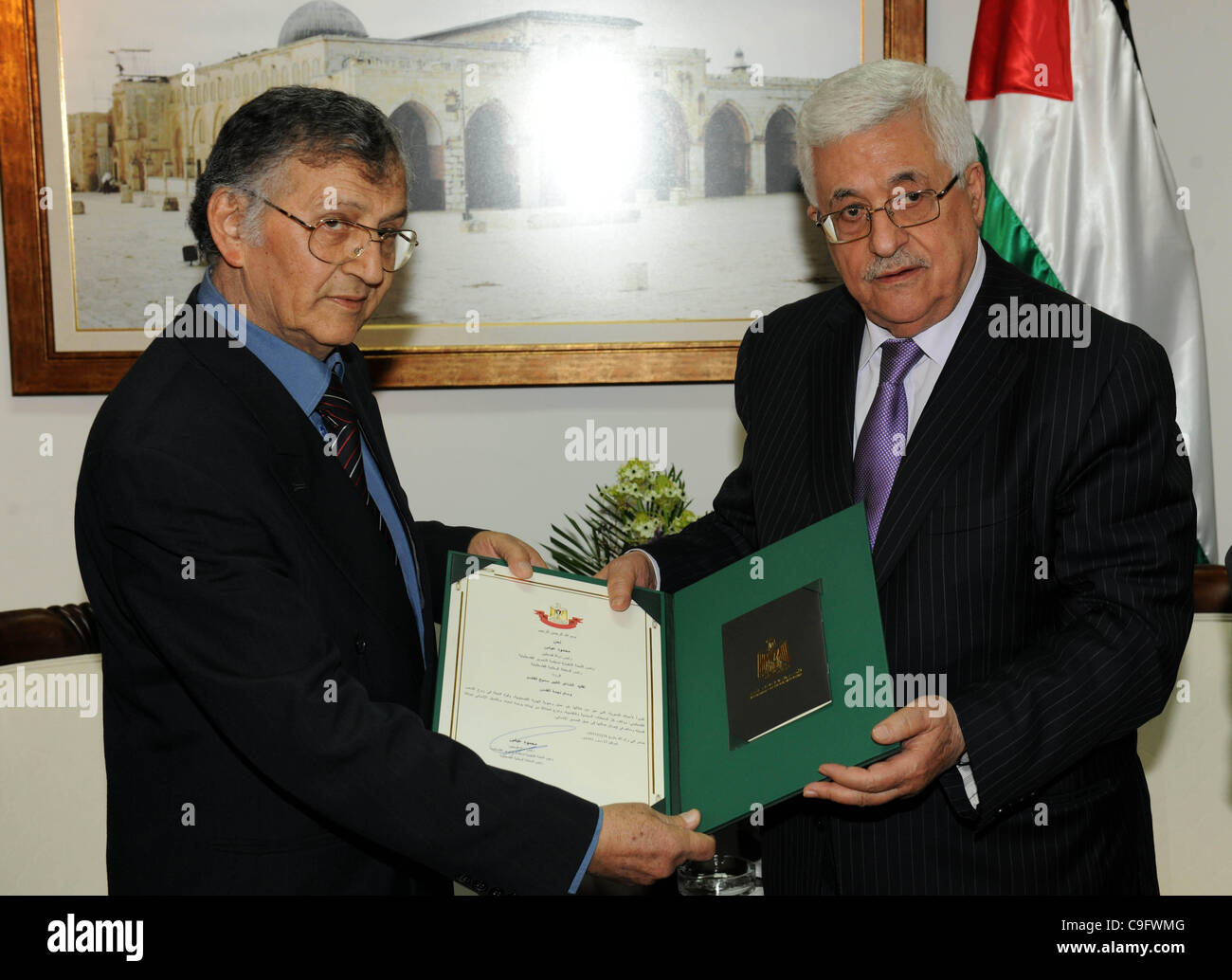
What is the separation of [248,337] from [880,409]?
103 centimetres

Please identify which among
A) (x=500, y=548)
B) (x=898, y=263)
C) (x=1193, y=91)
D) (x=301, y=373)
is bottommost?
(x=500, y=548)

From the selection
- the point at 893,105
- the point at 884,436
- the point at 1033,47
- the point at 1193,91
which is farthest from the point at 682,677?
the point at 1193,91

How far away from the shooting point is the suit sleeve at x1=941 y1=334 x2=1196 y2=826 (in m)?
1.62

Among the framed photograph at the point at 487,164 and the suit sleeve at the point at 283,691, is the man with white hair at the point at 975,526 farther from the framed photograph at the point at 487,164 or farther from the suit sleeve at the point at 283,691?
the framed photograph at the point at 487,164

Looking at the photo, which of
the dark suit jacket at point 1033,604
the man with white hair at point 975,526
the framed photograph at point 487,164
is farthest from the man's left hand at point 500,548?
the framed photograph at point 487,164

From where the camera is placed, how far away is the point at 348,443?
1778 millimetres

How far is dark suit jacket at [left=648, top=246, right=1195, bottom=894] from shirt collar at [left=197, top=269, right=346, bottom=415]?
86 cm

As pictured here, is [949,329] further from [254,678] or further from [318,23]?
[318,23]

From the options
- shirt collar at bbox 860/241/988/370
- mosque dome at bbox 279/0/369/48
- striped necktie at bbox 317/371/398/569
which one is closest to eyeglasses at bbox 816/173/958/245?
shirt collar at bbox 860/241/988/370

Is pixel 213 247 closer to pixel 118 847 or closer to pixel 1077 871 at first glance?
pixel 118 847

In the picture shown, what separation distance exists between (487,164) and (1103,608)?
2022 millimetres

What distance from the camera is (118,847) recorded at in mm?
1632
